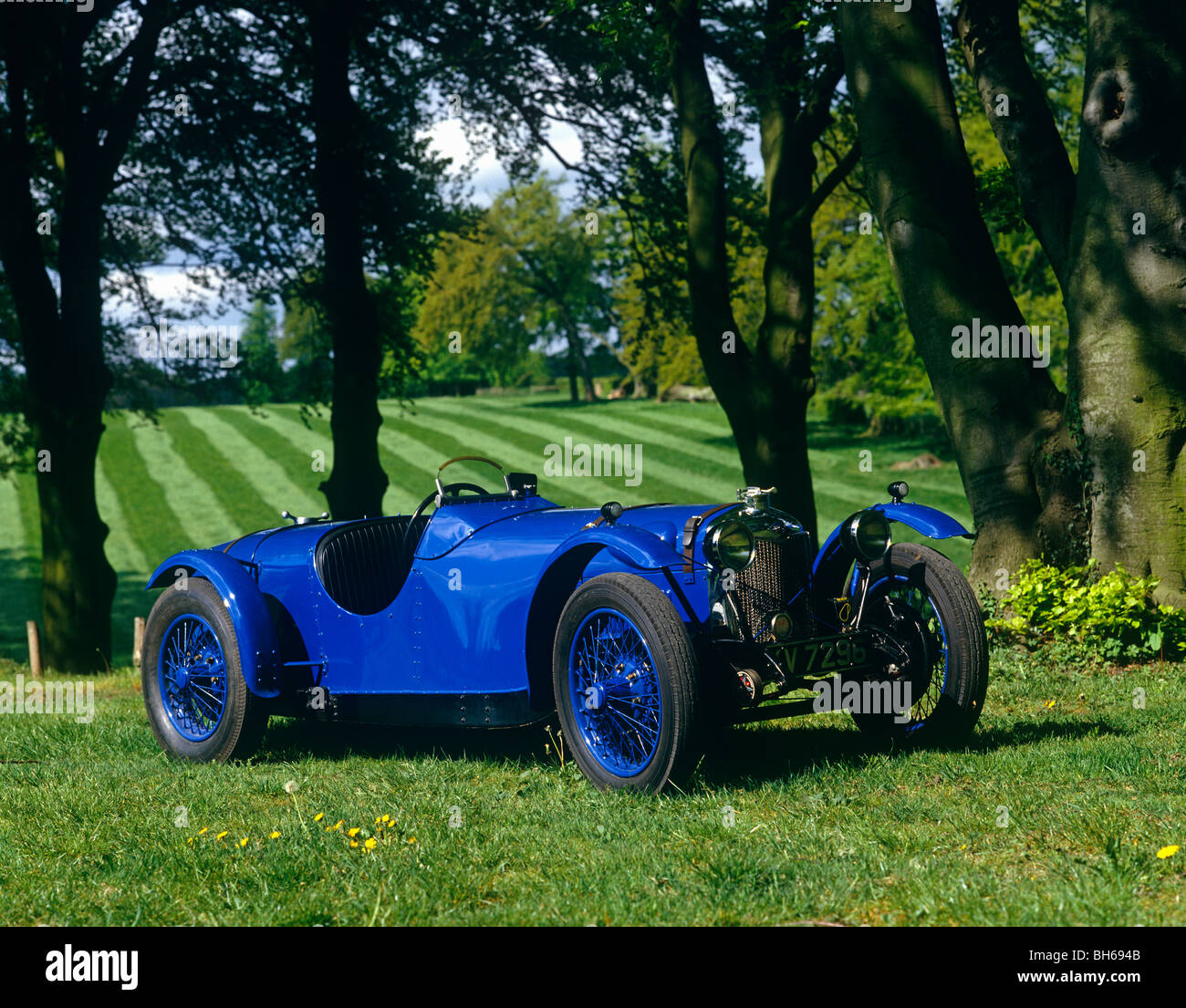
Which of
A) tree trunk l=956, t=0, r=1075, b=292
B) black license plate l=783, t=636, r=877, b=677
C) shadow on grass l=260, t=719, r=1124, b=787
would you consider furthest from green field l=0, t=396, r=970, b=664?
black license plate l=783, t=636, r=877, b=677

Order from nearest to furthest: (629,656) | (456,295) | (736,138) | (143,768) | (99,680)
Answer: (629,656)
(143,768)
(99,680)
(736,138)
(456,295)

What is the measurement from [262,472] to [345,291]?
2988 cm

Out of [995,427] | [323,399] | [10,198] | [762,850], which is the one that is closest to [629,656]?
[762,850]

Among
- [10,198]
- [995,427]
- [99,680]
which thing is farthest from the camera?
[10,198]

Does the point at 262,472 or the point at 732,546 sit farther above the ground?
the point at 732,546

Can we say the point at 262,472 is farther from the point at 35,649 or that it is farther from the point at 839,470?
the point at 35,649

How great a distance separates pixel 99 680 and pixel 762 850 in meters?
9.32

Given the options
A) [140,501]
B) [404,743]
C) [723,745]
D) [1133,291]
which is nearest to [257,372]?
[404,743]

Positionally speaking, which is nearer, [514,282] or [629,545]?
[629,545]

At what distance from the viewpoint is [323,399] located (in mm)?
17078

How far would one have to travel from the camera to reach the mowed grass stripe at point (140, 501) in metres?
33.6

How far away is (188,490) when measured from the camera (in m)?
39.7
